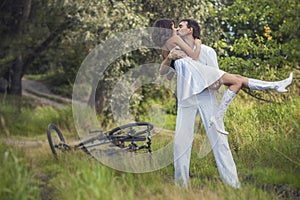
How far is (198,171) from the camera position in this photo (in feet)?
19.4

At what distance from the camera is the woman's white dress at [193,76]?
5.00 meters

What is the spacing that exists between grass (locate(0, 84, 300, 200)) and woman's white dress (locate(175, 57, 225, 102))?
0.81 m

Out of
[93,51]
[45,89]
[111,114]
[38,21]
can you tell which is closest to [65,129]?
[111,114]

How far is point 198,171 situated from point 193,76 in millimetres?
1251

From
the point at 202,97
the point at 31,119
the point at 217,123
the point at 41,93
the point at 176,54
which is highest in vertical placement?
the point at 176,54

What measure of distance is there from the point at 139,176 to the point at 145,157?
1.90 ft

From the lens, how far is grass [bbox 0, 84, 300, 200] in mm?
4027

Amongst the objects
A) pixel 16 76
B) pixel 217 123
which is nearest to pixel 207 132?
pixel 217 123

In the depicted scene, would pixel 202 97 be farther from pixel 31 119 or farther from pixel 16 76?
pixel 16 76

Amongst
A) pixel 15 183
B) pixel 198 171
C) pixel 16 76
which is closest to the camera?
pixel 15 183

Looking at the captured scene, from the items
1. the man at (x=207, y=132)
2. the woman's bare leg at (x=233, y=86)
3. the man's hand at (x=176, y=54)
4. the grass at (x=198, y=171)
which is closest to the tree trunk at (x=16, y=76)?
the grass at (x=198, y=171)

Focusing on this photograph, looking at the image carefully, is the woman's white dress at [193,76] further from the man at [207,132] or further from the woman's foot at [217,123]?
the woman's foot at [217,123]

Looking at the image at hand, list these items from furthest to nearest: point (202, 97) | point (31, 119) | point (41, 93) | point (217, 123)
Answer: point (41, 93) < point (31, 119) < point (202, 97) < point (217, 123)

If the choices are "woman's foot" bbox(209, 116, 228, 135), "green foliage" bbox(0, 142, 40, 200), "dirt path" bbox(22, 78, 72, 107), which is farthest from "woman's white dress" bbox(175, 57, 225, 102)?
"dirt path" bbox(22, 78, 72, 107)
